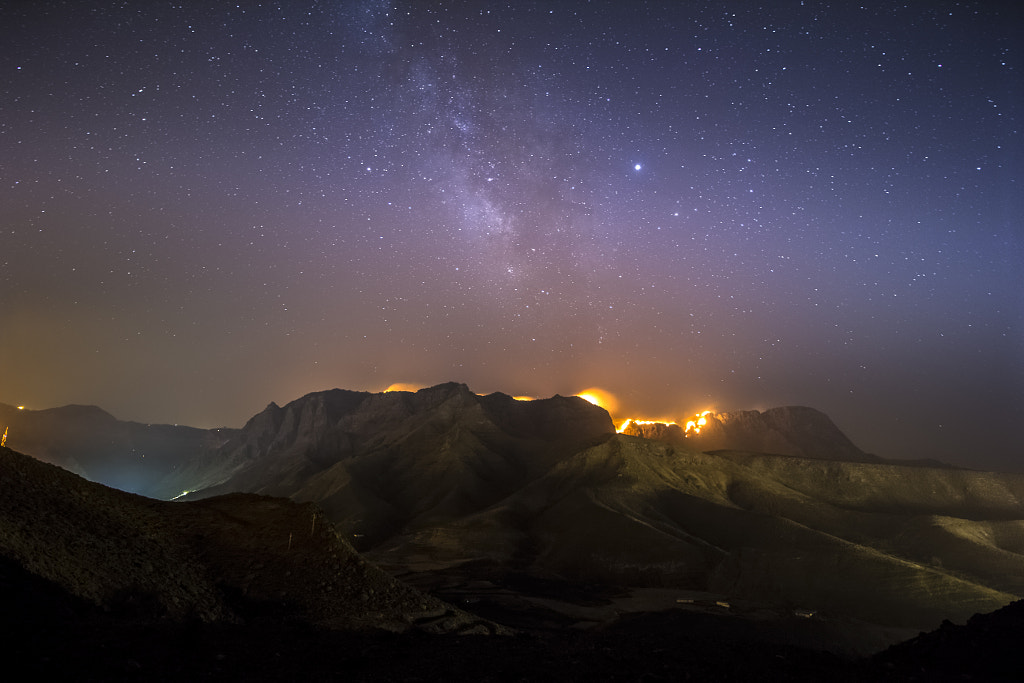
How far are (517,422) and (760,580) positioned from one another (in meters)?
94.9

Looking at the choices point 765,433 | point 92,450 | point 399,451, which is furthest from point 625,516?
point 92,450

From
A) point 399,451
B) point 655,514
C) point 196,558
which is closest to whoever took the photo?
point 196,558

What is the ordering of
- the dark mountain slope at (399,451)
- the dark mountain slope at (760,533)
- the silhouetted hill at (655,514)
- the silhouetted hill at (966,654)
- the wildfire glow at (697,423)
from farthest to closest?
the wildfire glow at (697,423) → the dark mountain slope at (399,451) → the silhouetted hill at (655,514) → the dark mountain slope at (760,533) → the silhouetted hill at (966,654)

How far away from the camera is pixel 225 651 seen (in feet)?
52.5

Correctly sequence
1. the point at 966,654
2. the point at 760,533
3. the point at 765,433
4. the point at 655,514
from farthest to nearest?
the point at 765,433
the point at 655,514
the point at 760,533
the point at 966,654

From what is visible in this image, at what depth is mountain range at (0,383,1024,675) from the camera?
5406cm

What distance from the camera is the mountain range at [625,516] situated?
5406 centimetres

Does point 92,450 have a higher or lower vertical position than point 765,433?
lower

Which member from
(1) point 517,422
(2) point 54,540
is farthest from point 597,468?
(2) point 54,540

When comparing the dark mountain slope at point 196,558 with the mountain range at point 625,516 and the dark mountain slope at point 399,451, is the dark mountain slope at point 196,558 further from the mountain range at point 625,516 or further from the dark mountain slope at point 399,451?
the dark mountain slope at point 399,451

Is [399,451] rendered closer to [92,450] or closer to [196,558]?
[196,558]

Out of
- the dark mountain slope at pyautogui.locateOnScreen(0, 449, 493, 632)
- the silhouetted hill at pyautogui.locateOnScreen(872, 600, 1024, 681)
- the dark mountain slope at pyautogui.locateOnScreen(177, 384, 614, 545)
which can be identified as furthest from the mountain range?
the silhouetted hill at pyautogui.locateOnScreen(872, 600, 1024, 681)

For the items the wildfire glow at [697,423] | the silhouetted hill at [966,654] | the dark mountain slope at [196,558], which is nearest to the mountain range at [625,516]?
the dark mountain slope at [196,558]

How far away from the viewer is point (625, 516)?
76.4 metres
